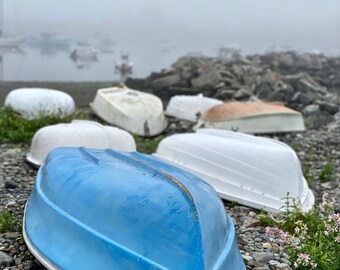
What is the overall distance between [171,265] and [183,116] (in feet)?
25.3

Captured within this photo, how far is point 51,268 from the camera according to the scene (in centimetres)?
284

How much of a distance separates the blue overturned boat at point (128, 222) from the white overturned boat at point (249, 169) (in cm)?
163

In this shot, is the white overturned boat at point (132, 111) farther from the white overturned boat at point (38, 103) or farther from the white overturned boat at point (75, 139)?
the white overturned boat at point (75, 139)

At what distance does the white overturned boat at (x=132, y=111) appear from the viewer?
9070 mm

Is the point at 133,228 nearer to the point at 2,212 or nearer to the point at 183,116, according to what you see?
the point at 2,212

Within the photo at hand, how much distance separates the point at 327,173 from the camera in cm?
620

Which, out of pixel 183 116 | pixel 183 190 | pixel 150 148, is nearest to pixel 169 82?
pixel 183 116

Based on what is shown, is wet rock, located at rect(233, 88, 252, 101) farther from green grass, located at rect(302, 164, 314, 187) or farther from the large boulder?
green grass, located at rect(302, 164, 314, 187)

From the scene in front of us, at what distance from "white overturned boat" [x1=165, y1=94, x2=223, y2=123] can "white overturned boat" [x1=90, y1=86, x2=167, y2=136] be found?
1.66 feet

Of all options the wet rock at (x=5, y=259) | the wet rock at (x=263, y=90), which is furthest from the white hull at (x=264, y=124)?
the wet rock at (x=5, y=259)

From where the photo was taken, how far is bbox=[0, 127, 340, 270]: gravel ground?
3.37 meters

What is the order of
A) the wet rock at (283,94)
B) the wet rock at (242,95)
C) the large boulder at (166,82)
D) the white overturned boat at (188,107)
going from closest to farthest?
the white overturned boat at (188,107), the wet rock at (242,95), the wet rock at (283,94), the large boulder at (166,82)

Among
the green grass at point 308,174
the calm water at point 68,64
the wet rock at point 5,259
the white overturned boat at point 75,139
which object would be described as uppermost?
the wet rock at point 5,259

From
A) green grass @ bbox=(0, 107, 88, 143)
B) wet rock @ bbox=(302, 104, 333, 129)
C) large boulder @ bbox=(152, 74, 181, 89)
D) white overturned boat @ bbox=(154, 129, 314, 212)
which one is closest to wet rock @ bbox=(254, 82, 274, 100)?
large boulder @ bbox=(152, 74, 181, 89)
